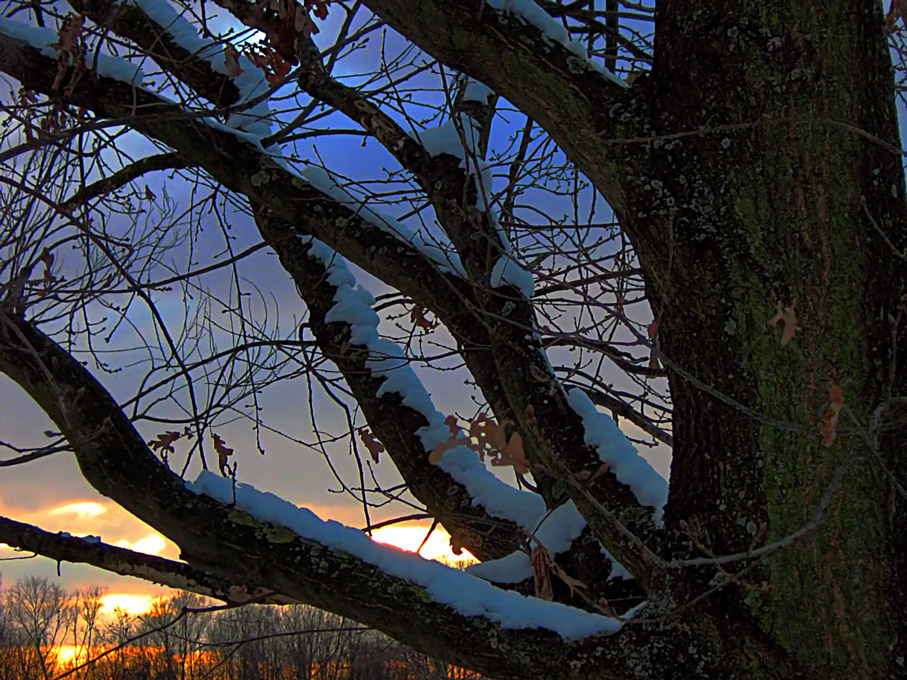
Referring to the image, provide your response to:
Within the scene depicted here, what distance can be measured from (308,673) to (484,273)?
107 ft

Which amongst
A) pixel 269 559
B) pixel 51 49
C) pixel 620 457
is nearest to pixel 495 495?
pixel 620 457

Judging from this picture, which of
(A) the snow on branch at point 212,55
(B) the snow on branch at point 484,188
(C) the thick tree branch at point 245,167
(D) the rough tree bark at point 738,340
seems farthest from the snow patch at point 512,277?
(A) the snow on branch at point 212,55

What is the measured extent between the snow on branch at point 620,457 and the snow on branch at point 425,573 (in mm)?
466

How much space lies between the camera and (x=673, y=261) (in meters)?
1.98

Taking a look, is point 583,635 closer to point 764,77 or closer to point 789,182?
point 789,182

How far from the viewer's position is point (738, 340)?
1.90 metres

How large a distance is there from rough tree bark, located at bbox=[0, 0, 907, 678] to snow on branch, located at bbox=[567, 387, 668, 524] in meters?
0.11

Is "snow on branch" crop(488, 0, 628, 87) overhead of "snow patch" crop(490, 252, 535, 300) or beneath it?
overhead

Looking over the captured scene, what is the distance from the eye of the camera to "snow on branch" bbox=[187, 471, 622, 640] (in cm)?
195

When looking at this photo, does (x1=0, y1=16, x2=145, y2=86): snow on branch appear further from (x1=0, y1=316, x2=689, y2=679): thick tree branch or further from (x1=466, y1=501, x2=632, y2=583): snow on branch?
(x1=466, y1=501, x2=632, y2=583): snow on branch

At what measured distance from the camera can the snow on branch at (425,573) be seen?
6.40ft

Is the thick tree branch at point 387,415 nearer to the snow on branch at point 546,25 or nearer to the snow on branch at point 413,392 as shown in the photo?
the snow on branch at point 413,392

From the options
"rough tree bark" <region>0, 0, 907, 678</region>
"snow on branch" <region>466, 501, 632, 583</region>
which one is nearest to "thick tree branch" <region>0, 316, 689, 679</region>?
"rough tree bark" <region>0, 0, 907, 678</region>

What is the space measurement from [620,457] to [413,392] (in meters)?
1.12
